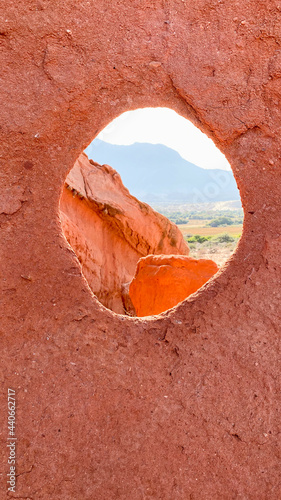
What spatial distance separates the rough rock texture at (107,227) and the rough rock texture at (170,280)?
1273 mm

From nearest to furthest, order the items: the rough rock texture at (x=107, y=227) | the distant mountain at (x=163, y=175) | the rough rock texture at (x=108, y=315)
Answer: the rough rock texture at (x=108, y=315) → the rough rock texture at (x=107, y=227) → the distant mountain at (x=163, y=175)

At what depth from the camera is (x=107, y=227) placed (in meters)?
7.08

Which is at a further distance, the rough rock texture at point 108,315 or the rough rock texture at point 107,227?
the rough rock texture at point 107,227

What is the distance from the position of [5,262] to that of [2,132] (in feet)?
2.55

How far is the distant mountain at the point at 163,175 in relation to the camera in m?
119

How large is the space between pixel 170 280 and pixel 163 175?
144 m

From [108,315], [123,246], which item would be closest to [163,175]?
[123,246]

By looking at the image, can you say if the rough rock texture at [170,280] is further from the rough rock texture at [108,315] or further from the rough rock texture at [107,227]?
the rough rock texture at [108,315]

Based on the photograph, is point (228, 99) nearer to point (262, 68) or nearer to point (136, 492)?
point (262, 68)

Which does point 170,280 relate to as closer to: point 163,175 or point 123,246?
point 123,246

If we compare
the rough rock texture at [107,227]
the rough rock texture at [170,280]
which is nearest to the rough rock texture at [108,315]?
the rough rock texture at [170,280]

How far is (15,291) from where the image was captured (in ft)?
7.71

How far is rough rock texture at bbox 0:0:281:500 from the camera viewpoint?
89.9 inches

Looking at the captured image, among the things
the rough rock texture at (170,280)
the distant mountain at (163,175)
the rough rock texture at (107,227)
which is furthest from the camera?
the distant mountain at (163,175)
